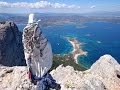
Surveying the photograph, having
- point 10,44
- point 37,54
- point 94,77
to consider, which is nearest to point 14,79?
point 37,54

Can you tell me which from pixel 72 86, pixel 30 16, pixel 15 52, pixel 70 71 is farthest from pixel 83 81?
pixel 15 52

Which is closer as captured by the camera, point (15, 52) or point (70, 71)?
point (70, 71)

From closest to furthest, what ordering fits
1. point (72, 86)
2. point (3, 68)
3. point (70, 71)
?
1. point (72, 86)
2. point (3, 68)
3. point (70, 71)

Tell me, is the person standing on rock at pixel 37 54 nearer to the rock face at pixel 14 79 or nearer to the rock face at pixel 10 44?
the rock face at pixel 14 79

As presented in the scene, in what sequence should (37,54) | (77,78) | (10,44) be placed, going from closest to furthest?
1. (37,54)
2. (77,78)
3. (10,44)

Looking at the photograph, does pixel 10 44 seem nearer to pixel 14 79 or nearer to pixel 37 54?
pixel 14 79

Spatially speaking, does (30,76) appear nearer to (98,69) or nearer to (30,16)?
(30,16)
